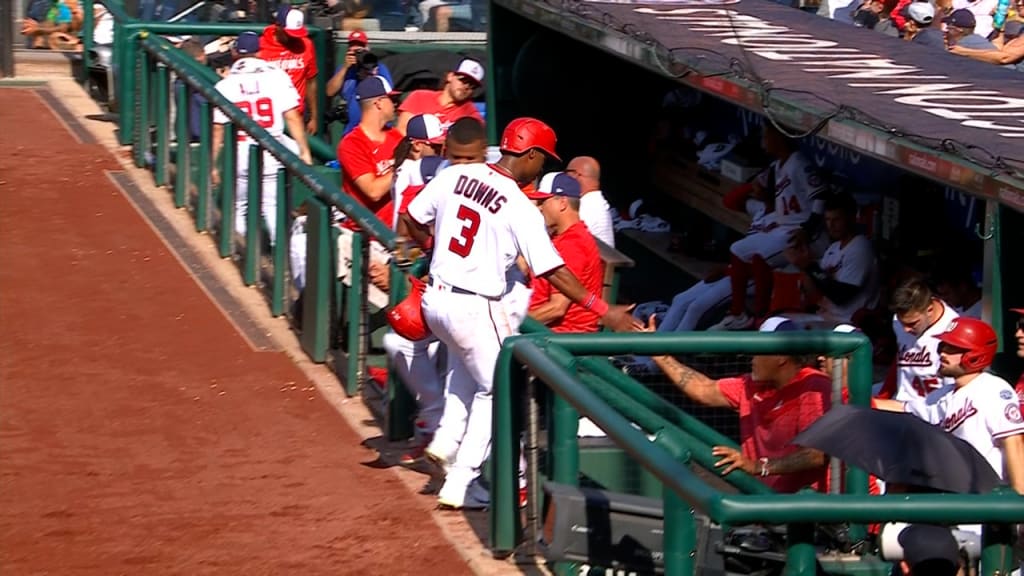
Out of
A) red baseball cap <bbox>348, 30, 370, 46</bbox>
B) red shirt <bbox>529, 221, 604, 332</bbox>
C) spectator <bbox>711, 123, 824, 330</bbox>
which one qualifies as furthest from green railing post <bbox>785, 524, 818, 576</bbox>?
red baseball cap <bbox>348, 30, 370, 46</bbox>

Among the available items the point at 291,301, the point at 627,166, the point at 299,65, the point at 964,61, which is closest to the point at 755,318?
the point at 964,61

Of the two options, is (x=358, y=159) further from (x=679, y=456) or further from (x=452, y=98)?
(x=679, y=456)

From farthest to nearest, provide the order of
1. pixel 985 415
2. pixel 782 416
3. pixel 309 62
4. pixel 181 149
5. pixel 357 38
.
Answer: pixel 357 38, pixel 309 62, pixel 181 149, pixel 985 415, pixel 782 416

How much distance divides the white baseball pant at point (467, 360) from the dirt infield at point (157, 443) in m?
0.25

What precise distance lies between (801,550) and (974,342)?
2.25 metres

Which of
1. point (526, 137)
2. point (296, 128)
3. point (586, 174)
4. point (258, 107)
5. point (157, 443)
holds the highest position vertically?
point (526, 137)

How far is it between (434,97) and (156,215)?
1.92 m

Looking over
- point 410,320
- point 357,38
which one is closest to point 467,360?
point 410,320

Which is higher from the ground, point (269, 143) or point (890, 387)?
point (269, 143)

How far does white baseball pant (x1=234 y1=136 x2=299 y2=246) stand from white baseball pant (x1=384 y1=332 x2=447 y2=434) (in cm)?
224

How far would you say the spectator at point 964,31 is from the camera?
32.1 ft

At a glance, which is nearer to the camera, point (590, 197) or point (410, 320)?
point (410, 320)

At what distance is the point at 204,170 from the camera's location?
9633mm

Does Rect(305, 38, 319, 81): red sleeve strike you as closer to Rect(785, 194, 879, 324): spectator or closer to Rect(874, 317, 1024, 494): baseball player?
Rect(785, 194, 879, 324): spectator
